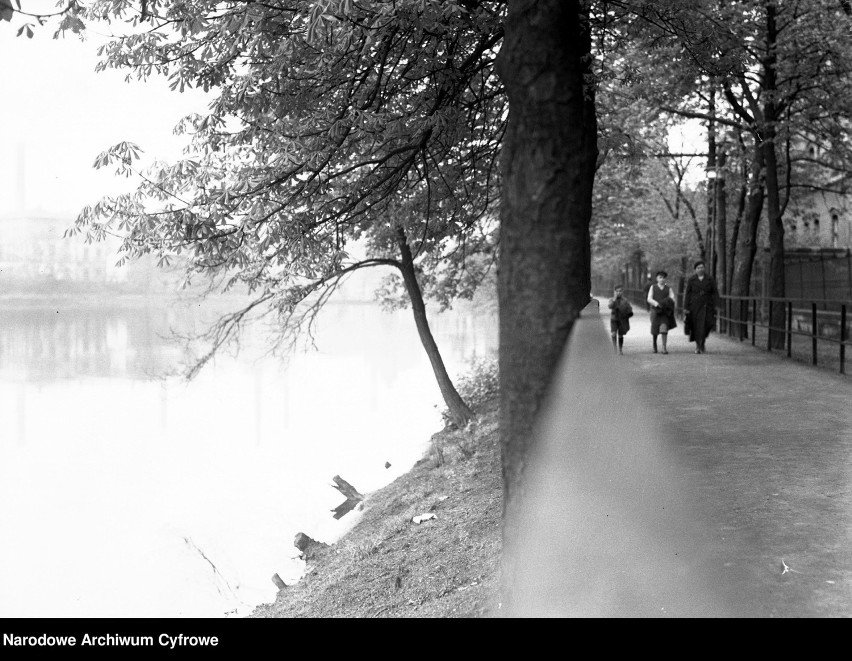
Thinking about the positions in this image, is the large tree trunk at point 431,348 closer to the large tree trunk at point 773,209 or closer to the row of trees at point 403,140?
the row of trees at point 403,140

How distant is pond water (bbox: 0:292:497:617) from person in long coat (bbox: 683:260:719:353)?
6816 millimetres

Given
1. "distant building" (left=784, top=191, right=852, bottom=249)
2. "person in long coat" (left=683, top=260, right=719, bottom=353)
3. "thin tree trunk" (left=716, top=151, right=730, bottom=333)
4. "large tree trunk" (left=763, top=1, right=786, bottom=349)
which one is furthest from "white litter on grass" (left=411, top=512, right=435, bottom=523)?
"distant building" (left=784, top=191, right=852, bottom=249)

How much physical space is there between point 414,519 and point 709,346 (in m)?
13.1

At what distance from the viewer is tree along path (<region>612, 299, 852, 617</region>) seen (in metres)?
5.11

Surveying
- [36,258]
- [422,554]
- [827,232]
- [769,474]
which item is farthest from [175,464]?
[827,232]

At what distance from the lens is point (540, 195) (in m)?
4.98

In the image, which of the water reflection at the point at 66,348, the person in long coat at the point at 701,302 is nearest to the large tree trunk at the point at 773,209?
the person in long coat at the point at 701,302

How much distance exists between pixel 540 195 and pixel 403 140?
5.40 metres

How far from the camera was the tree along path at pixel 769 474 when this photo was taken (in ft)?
16.8

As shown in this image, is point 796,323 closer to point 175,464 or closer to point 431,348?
point 431,348

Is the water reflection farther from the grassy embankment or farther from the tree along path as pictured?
the tree along path
